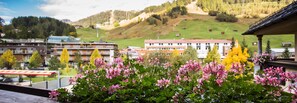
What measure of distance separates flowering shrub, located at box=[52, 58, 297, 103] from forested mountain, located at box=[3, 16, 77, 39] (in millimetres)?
Answer: 46187

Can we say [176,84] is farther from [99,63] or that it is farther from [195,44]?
[195,44]

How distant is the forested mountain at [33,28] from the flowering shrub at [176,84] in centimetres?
4619

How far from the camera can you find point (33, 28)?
48031mm

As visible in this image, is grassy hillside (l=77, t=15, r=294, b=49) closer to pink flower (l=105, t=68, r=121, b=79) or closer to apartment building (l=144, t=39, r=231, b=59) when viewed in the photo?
apartment building (l=144, t=39, r=231, b=59)

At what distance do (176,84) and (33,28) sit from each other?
50.9 metres

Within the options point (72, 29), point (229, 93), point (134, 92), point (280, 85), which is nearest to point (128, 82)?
point (134, 92)

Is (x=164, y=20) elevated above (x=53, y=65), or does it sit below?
above

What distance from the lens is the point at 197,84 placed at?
139cm

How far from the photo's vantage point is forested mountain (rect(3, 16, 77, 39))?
4488cm

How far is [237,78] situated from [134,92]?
53 cm

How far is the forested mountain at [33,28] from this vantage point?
4488cm

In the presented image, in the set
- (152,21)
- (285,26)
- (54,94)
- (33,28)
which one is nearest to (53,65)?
(33,28)

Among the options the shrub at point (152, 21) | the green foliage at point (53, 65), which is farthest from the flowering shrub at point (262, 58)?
the shrub at point (152, 21)

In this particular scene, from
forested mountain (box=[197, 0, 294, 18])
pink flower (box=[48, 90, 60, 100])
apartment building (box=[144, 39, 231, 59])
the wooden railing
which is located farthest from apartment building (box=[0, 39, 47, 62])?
forested mountain (box=[197, 0, 294, 18])
